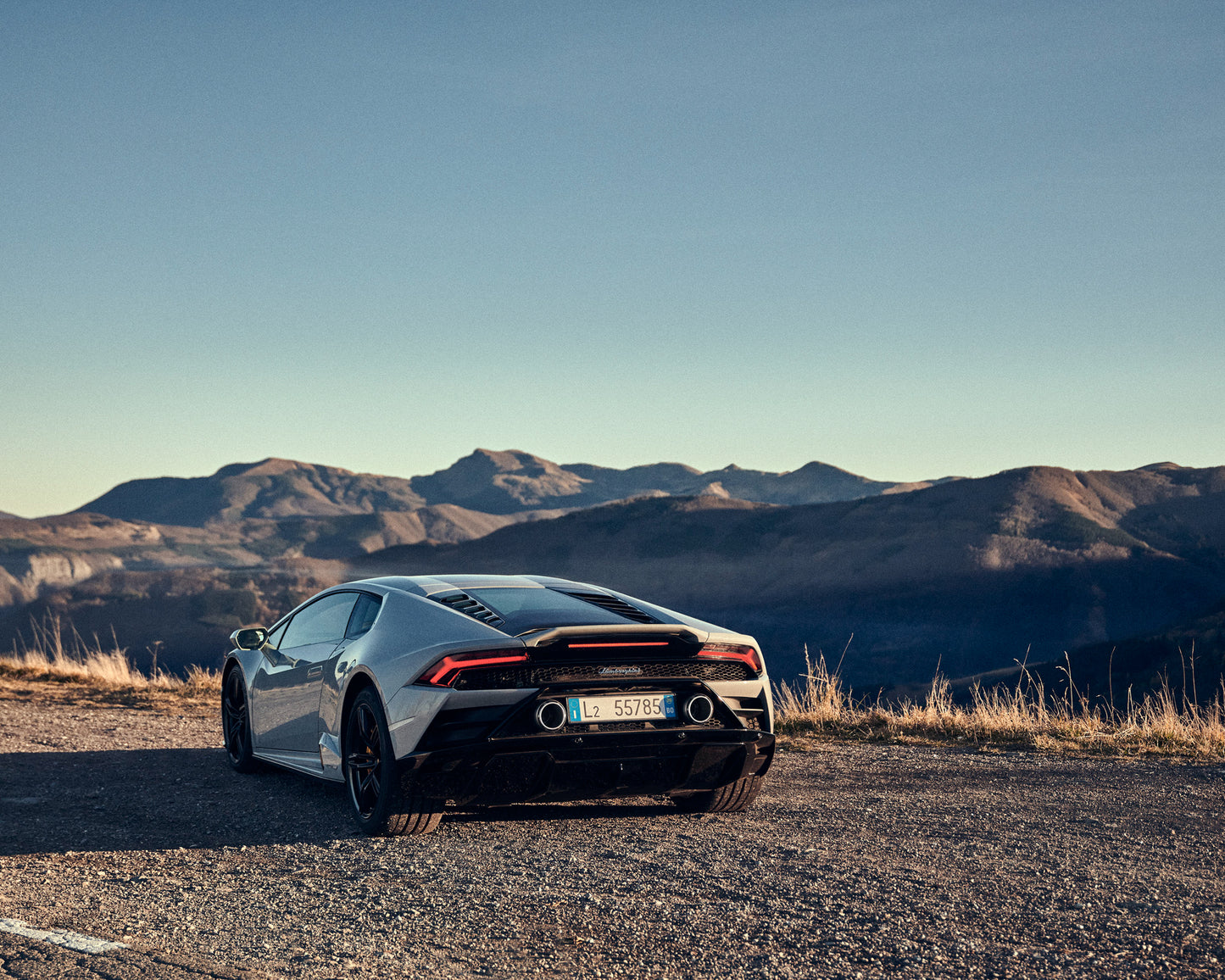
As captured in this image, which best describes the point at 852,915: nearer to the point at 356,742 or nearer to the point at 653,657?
the point at 653,657

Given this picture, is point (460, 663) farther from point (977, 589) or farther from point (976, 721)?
point (977, 589)

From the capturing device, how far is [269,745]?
7078 millimetres

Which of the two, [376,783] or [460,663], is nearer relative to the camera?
[460,663]

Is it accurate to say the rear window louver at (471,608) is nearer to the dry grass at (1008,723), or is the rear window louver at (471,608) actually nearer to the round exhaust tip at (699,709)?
the round exhaust tip at (699,709)

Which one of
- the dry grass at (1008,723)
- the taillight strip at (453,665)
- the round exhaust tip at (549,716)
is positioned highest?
the taillight strip at (453,665)

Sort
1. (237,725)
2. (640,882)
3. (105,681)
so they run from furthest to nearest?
(105,681)
(237,725)
(640,882)

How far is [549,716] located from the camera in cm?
523

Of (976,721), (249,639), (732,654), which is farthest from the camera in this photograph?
(976,721)

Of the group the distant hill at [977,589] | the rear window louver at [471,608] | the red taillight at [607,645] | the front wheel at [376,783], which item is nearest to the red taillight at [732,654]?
the red taillight at [607,645]

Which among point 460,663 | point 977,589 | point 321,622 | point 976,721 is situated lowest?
point 977,589

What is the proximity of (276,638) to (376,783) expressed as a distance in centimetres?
224

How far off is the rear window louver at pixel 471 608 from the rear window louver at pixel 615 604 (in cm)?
62

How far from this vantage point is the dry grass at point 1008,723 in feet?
29.3

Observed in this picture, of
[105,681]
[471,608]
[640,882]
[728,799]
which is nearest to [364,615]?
[471,608]
